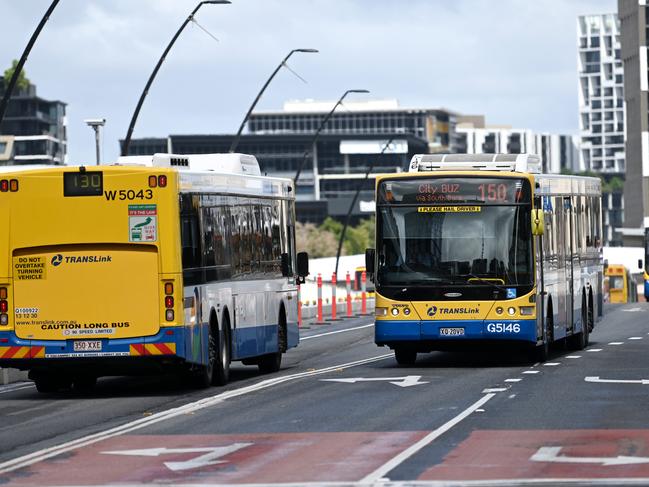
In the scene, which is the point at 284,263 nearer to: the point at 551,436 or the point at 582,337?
the point at 582,337

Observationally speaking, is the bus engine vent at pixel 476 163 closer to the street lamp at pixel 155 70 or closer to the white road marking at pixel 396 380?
the white road marking at pixel 396 380

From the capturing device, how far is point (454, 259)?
28625 mm

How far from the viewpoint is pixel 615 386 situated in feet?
78.2

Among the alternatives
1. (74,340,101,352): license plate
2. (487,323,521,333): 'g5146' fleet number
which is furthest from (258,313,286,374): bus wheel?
(74,340,101,352): license plate

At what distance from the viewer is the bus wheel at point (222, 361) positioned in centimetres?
2553

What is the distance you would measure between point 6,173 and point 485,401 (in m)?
6.72

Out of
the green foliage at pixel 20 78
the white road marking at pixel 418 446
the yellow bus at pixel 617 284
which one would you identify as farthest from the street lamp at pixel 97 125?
the green foliage at pixel 20 78

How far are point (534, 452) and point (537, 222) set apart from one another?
530 inches

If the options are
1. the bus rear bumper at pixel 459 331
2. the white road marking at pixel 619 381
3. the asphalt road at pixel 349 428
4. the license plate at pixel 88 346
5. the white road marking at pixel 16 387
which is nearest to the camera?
the asphalt road at pixel 349 428

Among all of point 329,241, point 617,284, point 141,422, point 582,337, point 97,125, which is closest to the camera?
point 141,422

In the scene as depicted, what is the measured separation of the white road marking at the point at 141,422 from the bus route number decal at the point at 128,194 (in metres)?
2.58

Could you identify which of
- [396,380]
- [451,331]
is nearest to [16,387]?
[396,380]

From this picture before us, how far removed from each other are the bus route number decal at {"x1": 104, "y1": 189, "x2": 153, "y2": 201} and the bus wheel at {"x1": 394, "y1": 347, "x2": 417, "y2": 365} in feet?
25.4

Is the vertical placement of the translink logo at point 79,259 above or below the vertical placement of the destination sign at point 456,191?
below
